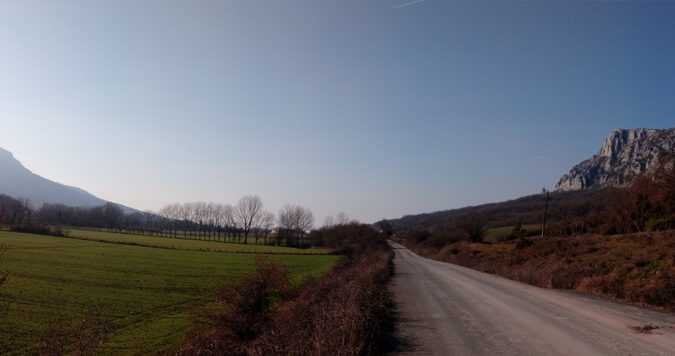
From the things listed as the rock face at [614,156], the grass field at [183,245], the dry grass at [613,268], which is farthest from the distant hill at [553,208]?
the grass field at [183,245]

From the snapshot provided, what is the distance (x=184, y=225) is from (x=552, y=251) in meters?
157

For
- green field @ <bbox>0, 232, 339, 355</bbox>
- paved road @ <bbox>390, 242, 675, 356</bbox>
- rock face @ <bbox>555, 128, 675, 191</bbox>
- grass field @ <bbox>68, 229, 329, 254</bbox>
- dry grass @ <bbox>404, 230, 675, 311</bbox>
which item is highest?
rock face @ <bbox>555, 128, 675, 191</bbox>

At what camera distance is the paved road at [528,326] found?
815 centimetres

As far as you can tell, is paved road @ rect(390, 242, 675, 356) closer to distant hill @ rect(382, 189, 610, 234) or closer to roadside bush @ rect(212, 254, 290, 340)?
roadside bush @ rect(212, 254, 290, 340)

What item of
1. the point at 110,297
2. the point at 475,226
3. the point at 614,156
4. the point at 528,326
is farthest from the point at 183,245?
the point at 614,156

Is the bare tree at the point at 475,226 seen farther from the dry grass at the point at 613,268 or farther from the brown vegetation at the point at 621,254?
A: the dry grass at the point at 613,268

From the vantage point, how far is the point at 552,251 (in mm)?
30734

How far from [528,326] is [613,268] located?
11836 millimetres

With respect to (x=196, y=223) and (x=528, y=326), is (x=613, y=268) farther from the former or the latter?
(x=196, y=223)

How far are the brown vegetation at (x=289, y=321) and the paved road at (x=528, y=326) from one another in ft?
3.71

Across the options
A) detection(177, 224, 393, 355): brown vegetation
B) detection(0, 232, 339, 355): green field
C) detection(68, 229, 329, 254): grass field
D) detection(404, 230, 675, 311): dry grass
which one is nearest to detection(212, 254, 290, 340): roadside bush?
detection(177, 224, 393, 355): brown vegetation

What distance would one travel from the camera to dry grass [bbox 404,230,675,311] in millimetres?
14492

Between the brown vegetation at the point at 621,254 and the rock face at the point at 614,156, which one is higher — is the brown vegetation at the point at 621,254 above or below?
below

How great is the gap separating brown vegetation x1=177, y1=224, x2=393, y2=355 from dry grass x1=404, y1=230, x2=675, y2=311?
933cm
